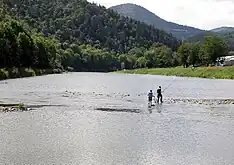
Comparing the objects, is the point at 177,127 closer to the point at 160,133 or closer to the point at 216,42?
the point at 160,133

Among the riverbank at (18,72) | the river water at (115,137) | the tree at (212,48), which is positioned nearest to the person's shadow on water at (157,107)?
the river water at (115,137)

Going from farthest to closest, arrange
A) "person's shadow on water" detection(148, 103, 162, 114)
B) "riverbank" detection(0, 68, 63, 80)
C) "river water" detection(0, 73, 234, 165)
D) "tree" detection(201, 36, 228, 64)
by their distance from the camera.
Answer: "tree" detection(201, 36, 228, 64)
"riverbank" detection(0, 68, 63, 80)
"person's shadow on water" detection(148, 103, 162, 114)
"river water" detection(0, 73, 234, 165)

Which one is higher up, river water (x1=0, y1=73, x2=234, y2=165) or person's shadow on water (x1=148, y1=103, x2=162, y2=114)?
river water (x1=0, y1=73, x2=234, y2=165)

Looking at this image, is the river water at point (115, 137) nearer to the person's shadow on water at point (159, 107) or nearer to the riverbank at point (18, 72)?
the person's shadow on water at point (159, 107)

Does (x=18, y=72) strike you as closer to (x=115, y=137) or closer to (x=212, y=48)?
(x=212, y=48)

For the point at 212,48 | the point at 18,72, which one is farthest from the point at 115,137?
the point at 212,48

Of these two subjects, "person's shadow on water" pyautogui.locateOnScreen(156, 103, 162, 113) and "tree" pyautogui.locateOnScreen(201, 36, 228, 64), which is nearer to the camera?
"person's shadow on water" pyautogui.locateOnScreen(156, 103, 162, 113)

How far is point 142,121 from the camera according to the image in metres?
40.3

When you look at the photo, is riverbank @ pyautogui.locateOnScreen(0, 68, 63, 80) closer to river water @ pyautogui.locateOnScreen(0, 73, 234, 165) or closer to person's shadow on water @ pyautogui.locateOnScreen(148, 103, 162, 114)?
person's shadow on water @ pyautogui.locateOnScreen(148, 103, 162, 114)

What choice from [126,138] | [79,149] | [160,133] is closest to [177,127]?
[160,133]

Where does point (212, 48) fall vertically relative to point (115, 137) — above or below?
above

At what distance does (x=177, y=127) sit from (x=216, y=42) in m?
161

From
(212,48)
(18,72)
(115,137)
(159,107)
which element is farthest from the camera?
Answer: (212,48)

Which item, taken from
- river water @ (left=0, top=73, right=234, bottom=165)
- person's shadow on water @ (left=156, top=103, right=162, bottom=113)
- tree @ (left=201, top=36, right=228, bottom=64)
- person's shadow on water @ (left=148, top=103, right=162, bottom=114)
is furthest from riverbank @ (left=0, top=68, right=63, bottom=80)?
river water @ (left=0, top=73, right=234, bottom=165)
